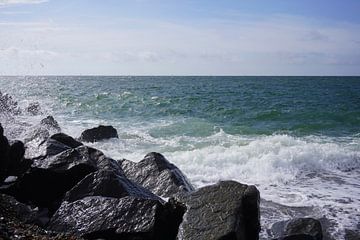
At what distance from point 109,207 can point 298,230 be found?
314cm

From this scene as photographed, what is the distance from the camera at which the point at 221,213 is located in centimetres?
535

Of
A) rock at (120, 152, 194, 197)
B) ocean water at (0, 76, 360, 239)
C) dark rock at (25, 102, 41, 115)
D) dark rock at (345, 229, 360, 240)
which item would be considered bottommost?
dark rock at (345, 229, 360, 240)

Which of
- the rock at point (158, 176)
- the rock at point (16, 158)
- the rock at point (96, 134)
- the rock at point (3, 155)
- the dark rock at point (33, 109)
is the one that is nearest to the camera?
the rock at point (3, 155)

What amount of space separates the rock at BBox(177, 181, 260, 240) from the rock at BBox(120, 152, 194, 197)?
1.86 meters

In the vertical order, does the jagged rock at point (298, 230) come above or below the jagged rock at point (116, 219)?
below

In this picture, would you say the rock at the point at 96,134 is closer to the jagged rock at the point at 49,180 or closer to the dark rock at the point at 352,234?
the jagged rock at the point at 49,180

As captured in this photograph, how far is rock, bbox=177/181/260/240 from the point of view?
16.7ft

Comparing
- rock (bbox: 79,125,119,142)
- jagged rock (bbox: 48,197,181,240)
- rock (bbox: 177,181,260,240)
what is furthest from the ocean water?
jagged rock (bbox: 48,197,181,240)

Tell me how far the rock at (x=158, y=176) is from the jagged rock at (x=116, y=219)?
80.5 inches

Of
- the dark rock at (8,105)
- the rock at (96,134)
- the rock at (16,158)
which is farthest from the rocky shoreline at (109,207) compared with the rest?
the dark rock at (8,105)

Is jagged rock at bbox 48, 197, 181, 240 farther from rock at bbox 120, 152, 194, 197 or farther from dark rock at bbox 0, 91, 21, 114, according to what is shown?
dark rock at bbox 0, 91, 21, 114

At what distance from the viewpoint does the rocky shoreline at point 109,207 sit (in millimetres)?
5223

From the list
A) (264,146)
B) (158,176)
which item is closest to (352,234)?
(158,176)

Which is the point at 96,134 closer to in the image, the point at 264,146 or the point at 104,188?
the point at 264,146
